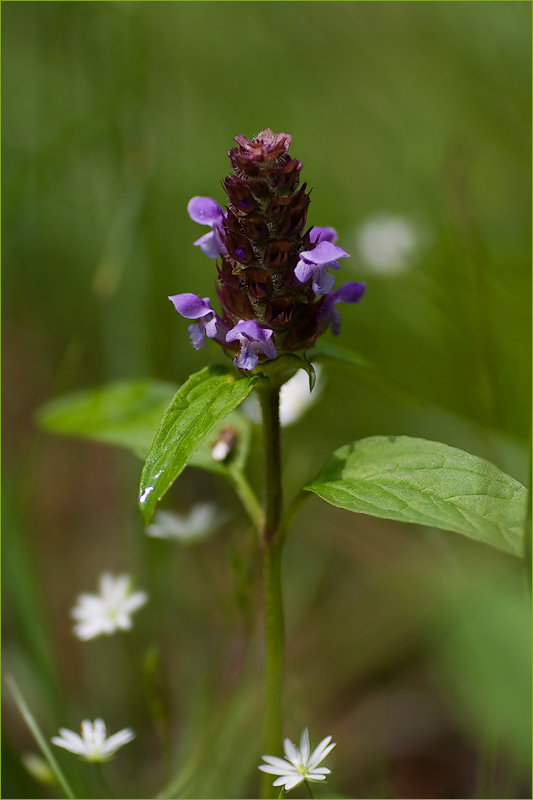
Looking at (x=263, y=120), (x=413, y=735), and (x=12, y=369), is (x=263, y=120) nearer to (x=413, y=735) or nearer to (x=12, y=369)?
(x=12, y=369)

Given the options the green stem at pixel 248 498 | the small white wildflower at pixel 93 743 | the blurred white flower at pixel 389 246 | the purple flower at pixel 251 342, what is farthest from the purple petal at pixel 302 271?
the blurred white flower at pixel 389 246

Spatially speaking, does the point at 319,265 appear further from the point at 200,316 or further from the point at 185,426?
the point at 185,426

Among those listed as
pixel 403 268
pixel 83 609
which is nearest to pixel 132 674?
pixel 83 609

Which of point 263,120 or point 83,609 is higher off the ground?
point 263,120

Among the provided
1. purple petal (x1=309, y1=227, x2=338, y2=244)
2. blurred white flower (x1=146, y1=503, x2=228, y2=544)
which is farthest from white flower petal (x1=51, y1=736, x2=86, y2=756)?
purple petal (x1=309, y1=227, x2=338, y2=244)

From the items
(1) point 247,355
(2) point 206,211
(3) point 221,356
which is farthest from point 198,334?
(3) point 221,356

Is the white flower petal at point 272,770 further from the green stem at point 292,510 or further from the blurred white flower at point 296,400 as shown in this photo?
the blurred white flower at point 296,400
